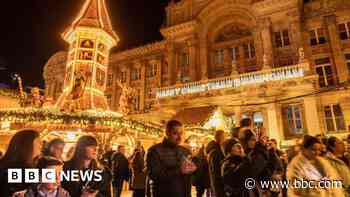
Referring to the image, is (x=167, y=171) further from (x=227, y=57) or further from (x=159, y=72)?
(x=159, y=72)

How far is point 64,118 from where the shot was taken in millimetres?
9742

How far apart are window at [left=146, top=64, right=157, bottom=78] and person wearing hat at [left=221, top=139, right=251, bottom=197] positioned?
85.4 feet

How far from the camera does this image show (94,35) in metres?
13.5

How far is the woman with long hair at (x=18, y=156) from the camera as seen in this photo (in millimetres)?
2576

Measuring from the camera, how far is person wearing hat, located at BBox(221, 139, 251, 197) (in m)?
3.93

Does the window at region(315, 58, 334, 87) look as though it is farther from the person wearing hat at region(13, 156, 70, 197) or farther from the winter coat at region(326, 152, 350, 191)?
the person wearing hat at region(13, 156, 70, 197)

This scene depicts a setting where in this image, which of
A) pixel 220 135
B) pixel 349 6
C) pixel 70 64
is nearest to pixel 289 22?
pixel 349 6

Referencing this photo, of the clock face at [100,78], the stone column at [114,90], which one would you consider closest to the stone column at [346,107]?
the clock face at [100,78]

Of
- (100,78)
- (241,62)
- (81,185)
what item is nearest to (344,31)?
(241,62)

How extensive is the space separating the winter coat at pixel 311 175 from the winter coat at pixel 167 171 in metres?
1.52

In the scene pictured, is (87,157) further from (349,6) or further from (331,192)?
(349,6)

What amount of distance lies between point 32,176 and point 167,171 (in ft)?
5.47

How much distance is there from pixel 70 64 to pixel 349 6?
2278 centimetres

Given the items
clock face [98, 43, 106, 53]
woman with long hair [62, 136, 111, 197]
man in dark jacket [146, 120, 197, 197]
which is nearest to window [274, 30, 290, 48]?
clock face [98, 43, 106, 53]
